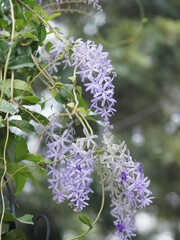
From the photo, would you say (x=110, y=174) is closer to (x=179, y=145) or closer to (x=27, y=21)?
(x=27, y=21)

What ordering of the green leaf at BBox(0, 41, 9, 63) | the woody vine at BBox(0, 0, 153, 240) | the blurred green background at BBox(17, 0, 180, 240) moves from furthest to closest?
the blurred green background at BBox(17, 0, 180, 240) < the green leaf at BBox(0, 41, 9, 63) < the woody vine at BBox(0, 0, 153, 240)

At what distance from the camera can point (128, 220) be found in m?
0.39

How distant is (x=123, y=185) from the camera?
0.39 metres

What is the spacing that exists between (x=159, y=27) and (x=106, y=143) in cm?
232

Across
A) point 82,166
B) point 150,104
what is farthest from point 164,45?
point 82,166

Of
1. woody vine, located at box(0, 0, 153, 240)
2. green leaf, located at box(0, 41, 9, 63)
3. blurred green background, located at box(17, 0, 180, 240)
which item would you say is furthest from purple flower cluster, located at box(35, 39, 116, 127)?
blurred green background, located at box(17, 0, 180, 240)

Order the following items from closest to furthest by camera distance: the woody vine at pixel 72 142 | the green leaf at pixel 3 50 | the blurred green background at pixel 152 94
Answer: the woody vine at pixel 72 142, the green leaf at pixel 3 50, the blurred green background at pixel 152 94

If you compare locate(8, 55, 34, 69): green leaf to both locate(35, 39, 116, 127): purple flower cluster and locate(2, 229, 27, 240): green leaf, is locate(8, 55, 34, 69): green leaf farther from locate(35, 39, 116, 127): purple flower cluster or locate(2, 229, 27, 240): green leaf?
locate(2, 229, 27, 240): green leaf

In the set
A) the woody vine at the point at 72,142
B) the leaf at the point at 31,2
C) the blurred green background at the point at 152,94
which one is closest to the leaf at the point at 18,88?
the woody vine at the point at 72,142

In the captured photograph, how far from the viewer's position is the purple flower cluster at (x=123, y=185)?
0.38m

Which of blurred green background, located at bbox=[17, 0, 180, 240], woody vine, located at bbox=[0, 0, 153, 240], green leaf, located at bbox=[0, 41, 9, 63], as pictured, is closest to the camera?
woody vine, located at bbox=[0, 0, 153, 240]

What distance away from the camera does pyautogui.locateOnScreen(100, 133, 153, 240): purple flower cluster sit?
38 cm

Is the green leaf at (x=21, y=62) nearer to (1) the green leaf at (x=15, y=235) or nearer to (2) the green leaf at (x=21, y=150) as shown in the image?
(2) the green leaf at (x=21, y=150)

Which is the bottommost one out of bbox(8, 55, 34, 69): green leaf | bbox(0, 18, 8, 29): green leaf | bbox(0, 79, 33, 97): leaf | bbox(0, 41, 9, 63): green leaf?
bbox(0, 79, 33, 97): leaf
